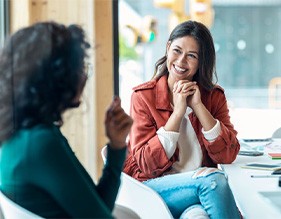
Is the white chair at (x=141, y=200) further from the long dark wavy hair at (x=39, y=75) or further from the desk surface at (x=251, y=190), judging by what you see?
the long dark wavy hair at (x=39, y=75)

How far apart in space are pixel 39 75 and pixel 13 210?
0.84 feet

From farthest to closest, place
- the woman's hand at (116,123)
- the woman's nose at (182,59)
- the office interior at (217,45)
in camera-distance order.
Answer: the office interior at (217,45) < the woman's nose at (182,59) < the woman's hand at (116,123)

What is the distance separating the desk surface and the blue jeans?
1.5 inches

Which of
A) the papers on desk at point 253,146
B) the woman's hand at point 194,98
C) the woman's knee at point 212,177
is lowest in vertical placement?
the papers on desk at point 253,146

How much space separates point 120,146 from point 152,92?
591mm

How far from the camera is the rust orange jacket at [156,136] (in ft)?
5.28

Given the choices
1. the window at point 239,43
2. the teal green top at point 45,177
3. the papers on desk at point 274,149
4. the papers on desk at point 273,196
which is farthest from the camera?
the window at point 239,43

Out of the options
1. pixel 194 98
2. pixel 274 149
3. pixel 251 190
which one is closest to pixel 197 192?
pixel 251 190

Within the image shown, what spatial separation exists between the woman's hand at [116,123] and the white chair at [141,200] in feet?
1.19

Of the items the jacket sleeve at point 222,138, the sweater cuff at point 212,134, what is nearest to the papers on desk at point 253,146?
the jacket sleeve at point 222,138

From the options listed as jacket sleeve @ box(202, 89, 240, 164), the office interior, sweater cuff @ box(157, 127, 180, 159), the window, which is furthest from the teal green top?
the window

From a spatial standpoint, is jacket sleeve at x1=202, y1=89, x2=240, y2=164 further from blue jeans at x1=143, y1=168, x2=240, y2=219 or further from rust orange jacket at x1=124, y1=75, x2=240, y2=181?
blue jeans at x1=143, y1=168, x2=240, y2=219

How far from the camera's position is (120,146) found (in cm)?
114

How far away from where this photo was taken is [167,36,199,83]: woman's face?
1.70 metres
